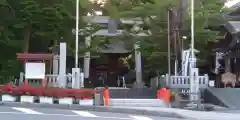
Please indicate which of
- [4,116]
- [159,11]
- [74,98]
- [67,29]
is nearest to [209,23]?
[159,11]

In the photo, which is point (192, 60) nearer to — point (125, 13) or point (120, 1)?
point (125, 13)

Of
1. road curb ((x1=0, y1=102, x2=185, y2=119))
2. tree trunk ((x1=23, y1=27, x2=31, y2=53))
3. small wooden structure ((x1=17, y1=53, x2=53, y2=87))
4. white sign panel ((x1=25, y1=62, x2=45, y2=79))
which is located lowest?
road curb ((x1=0, y1=102, x2=185, y2=119))

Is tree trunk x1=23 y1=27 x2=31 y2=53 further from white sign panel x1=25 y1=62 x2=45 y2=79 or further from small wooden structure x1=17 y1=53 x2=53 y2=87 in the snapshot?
white sign panel x1=25 y1=62 x2=45 y2=79

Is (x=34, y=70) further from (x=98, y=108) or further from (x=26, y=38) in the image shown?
(x=26, y=38)

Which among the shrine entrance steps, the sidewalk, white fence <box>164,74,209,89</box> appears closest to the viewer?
the sidewalk

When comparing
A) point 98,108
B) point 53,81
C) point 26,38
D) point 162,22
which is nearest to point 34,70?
point 53,81

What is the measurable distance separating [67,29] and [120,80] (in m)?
12.3

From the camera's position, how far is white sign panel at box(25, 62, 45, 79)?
2181 centimetres

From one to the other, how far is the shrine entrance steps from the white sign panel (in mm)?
8377

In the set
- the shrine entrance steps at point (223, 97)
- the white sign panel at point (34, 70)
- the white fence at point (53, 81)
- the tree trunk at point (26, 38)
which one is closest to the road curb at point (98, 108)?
the white sign panel at point (34, 70)

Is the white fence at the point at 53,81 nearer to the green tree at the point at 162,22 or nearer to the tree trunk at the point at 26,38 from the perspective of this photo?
the tree trunk at the point at 26,38

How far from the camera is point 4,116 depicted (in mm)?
14953

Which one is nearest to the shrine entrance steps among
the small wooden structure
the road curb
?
the road curb

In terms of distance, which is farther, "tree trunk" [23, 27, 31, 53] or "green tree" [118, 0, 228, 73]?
"tree trunk" [23, 27, 31, 53]
